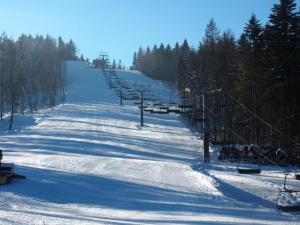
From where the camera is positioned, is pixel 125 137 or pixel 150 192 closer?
pixel 150 192

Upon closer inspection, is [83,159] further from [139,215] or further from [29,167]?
[139,215]

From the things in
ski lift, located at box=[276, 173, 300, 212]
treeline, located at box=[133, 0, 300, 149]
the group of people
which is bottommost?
the group of people

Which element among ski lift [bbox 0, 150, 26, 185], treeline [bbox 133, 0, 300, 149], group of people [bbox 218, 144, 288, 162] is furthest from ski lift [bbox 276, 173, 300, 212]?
group of people [bbox 218, 144, 288, 162]

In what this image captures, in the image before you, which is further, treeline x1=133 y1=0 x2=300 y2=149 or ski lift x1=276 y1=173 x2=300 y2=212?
treeline x1=133 y1=0 x2=300 y2=149

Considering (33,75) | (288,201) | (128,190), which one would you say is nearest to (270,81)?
(128,190)

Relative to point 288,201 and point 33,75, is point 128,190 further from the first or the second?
point 33,75

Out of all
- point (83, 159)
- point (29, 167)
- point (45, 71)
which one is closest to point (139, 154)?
point (83, 159)

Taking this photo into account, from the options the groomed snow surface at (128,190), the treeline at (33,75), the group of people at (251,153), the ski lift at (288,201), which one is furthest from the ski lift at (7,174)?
the treeline at (33,75)

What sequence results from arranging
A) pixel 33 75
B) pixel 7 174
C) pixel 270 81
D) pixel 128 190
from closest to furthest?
pixel 128 190 < pixel 7 174 < pixel 270 81 < pixel 33 75

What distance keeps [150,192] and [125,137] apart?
31.0 m

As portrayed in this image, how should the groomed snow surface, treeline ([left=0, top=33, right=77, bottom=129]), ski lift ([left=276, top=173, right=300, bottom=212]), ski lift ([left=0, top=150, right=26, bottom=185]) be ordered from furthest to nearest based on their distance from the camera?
treeline ([left=0, top=33, right=77, bottom=129]) < ski lift ([left=0, top=150, right=26, bottom=185]) < ski lift ([left=276, top=173, right=300, bottom=212]) < the groomed snow surface

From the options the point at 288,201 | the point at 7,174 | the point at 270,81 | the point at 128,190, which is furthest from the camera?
the point at 270,81

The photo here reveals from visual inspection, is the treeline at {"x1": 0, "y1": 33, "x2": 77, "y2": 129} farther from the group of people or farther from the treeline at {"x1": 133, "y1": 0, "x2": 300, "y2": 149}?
the group of people

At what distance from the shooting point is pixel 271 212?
1462 centimetres
